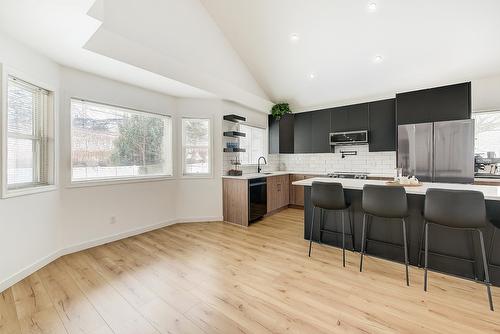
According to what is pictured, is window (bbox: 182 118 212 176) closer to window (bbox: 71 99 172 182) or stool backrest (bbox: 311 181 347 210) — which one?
window (bbox: 71 99 172 182)

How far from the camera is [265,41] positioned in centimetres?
407

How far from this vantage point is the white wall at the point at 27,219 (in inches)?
86.8

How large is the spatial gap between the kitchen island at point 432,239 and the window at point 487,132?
2.16 m

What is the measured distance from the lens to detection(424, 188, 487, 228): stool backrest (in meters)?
1.91

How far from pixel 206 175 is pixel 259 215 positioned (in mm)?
1337

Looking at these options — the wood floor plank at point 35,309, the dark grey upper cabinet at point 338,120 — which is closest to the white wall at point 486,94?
the dark grey upper cabinet at point 338,120

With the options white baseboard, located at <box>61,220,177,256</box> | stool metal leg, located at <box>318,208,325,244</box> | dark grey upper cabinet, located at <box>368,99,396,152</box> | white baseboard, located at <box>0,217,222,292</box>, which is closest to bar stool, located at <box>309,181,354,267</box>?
stool metal leg, located at <box>318,208,325,244</box>

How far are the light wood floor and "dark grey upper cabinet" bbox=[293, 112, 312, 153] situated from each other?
305cm

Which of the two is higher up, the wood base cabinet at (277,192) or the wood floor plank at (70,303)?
the wood base cabinet at (277,192)

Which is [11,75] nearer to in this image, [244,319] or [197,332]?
[197,332]

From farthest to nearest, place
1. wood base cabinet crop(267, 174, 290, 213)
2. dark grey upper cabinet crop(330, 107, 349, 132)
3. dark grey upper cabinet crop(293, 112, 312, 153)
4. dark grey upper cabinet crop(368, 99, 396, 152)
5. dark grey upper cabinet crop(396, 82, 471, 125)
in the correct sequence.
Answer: dark grey upper cabinet crop(293, 112, 312, 153)
dark grey upper cabinet crop(330, 107, 349, 132)
wood base cabinet crop(267, 174, 290, 213)
dark grey upper cabinet crop(368, 99, 396, 152)
dark grey upper cabinet crop(396, 82, 471, 125)

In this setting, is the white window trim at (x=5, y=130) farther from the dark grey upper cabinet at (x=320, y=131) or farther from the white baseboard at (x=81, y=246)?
the dark grey upper cabinet at (x=320, y=131)

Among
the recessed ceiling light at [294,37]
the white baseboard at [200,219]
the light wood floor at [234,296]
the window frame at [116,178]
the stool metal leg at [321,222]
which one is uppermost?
the recessed ceiling light at [294,37]

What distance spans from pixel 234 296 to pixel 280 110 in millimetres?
4557
